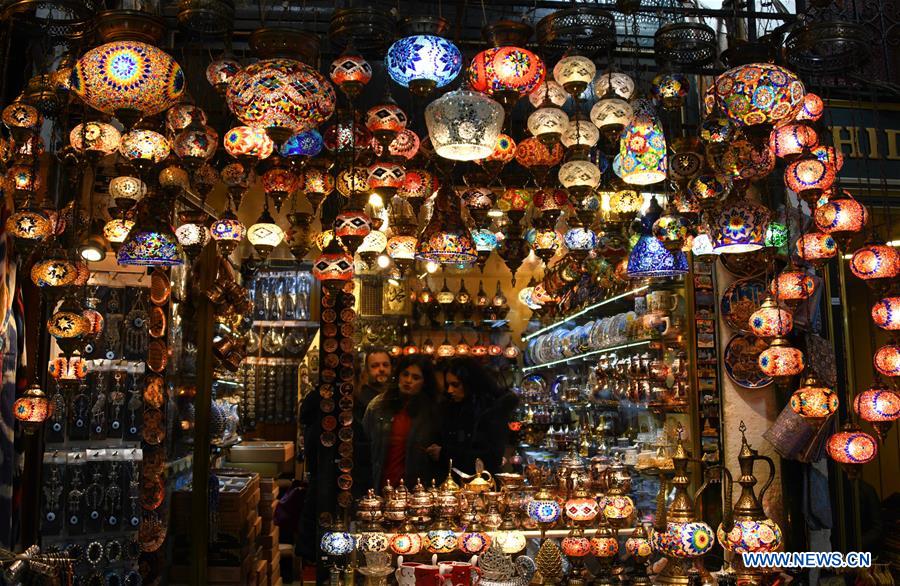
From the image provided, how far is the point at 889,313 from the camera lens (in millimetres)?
3533

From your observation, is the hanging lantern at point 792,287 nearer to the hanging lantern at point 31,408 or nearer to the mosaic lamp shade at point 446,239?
the mosaic lamp shade at point 446,239

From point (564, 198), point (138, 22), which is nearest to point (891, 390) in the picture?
point (564, 198)

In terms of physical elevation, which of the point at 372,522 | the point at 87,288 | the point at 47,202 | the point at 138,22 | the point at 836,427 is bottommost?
the point at 372,522

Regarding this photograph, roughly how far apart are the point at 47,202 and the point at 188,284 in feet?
4.84

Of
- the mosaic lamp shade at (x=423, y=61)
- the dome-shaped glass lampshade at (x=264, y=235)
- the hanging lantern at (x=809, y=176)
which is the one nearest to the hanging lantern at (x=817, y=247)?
the hanging lantern at (x=809, y=176)

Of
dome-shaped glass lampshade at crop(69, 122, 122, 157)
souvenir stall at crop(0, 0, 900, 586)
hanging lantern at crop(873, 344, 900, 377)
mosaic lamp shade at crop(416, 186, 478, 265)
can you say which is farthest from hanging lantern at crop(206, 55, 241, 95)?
hanging lantern at crop(873, 344, 900, 377)

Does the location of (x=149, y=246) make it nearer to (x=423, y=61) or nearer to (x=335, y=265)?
(x=335, y=265)

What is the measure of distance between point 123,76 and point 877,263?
10.2ft

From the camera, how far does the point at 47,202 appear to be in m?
3.44

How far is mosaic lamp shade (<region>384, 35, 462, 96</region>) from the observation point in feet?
9.18

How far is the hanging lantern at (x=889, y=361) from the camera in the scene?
3590 millimetres

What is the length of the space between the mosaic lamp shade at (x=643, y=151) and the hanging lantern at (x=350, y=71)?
39.2 inches

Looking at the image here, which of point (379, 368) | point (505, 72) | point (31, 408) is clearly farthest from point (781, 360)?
point (31, 408)

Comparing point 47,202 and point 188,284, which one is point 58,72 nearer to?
point 47,202
